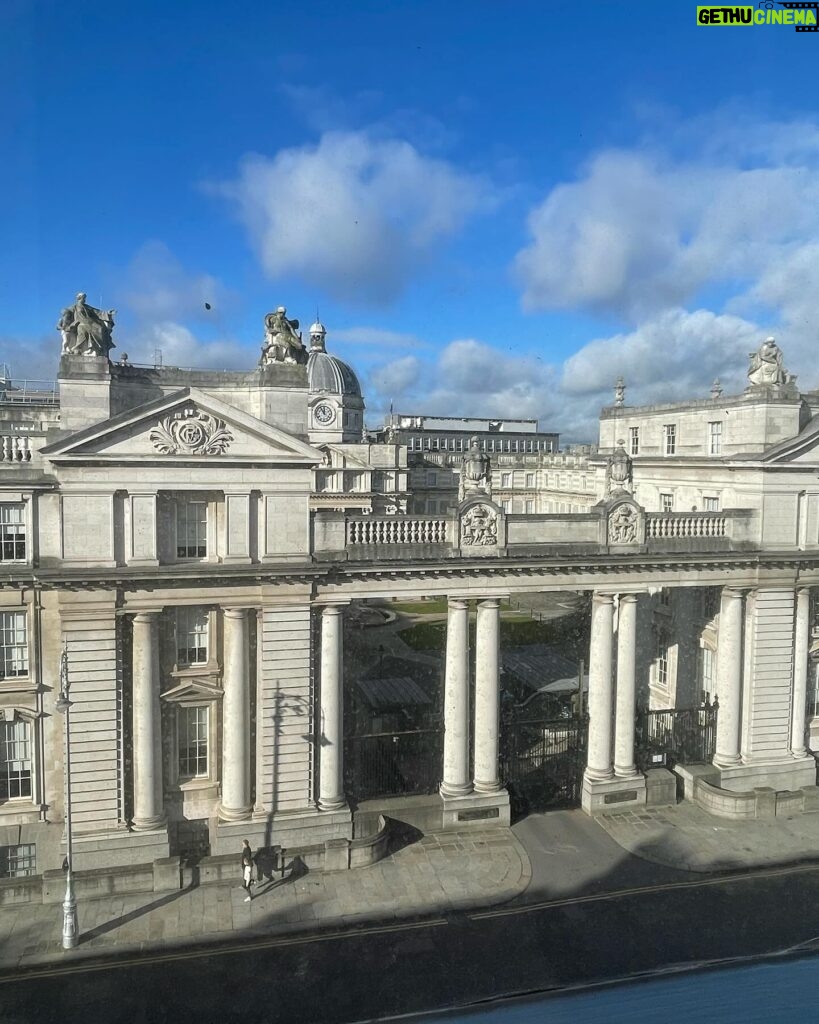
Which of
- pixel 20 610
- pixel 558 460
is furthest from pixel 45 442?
pixel 558 460

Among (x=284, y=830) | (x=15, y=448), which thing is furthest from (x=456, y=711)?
(x=15, y=448)

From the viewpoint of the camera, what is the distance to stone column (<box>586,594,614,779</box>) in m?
28.6

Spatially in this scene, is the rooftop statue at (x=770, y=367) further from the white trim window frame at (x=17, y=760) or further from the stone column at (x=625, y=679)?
the white trim window frame at (x=17, y=760)

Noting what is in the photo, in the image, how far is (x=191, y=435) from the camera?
2369cm

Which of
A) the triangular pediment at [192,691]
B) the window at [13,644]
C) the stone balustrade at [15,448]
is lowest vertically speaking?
the triangular pediment at [192,691]

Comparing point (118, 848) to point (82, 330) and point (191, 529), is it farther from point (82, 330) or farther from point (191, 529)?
point (82, 330)

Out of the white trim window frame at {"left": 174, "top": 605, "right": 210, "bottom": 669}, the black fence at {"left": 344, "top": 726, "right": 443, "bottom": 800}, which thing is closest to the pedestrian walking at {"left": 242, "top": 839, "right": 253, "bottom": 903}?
the black fence at {"left": 344, "top": 726, "right": 443, "bottom": 800}

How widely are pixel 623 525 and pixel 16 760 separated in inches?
805

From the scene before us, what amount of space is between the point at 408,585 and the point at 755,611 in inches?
506

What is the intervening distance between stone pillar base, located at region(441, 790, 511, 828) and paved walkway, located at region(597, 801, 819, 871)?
344 centimetres

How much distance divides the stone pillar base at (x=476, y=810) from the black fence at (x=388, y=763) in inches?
54.6

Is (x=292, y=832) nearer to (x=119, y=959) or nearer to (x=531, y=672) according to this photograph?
(x=119, y=959)

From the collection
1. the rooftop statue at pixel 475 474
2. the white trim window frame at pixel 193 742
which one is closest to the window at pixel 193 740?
the white trim window frame at pixel 193 742

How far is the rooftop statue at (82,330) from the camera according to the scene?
23.4 meters
